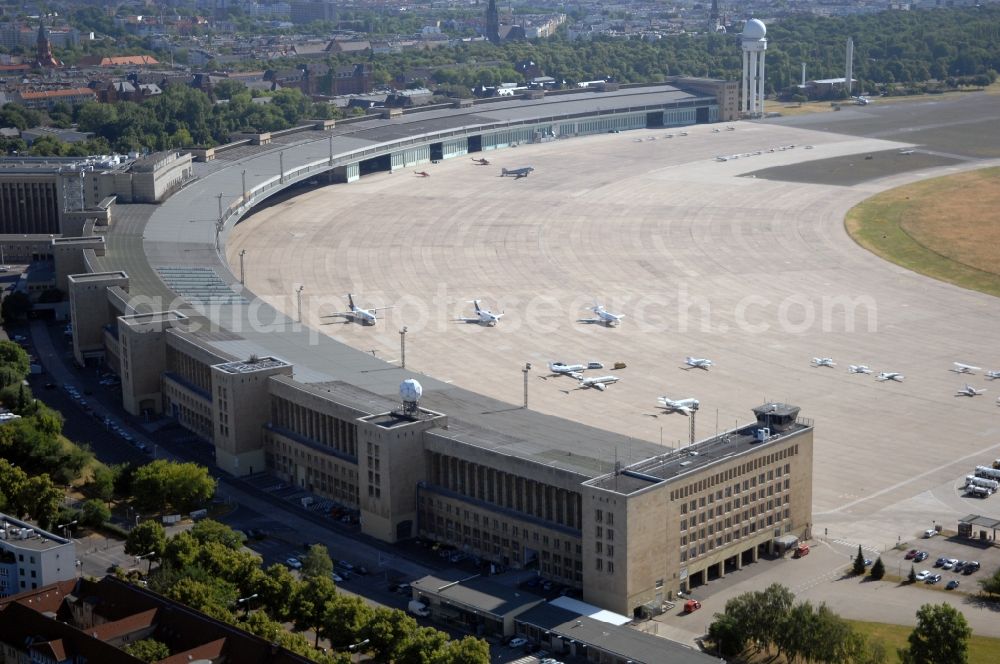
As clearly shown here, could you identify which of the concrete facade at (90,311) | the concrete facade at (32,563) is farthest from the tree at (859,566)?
the concrete facade at (90,311)

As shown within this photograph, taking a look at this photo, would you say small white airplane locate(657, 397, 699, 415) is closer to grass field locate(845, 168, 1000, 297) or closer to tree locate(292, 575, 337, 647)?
tree locate(292, 575, 337, 647)

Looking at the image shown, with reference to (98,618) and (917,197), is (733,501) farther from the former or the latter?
(917,197)

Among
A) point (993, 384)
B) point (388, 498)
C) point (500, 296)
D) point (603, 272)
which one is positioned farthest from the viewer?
point (603, 272)

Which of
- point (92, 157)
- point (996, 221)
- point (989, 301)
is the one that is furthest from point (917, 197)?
point (92, 157)

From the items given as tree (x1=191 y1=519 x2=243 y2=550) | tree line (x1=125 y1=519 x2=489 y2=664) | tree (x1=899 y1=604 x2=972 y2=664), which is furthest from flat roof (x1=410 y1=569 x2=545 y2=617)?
tree (x1=899 y1=604 x2=972 y2=664)

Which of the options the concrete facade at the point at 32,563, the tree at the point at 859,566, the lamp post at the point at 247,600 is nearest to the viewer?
the concrete facade at the point at 32,563

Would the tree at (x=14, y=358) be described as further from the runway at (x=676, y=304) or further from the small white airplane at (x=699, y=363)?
the small white airplane at (x=699, y=363)
